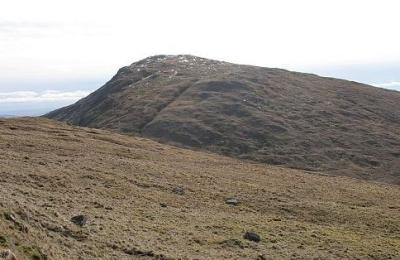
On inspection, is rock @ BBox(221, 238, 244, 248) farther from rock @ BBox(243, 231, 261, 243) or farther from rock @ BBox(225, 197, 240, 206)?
rock @ BBox(225, 197, 240, 206)

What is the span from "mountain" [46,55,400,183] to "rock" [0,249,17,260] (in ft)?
240

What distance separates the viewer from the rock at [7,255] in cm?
1920

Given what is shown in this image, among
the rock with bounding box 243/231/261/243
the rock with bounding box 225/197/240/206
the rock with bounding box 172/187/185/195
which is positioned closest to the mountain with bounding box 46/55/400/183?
the rock with bounding box 225/197/240/206

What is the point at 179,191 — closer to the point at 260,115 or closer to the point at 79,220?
the point at 79,220

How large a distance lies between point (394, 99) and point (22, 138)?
119835 mm

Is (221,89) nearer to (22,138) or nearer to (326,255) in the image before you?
(22,138)

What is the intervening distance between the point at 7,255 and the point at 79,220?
33.1 ft

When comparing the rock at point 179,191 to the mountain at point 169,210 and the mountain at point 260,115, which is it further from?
the mountain at point 260,115

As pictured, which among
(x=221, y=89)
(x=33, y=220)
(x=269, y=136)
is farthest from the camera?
(x=221, y=89)

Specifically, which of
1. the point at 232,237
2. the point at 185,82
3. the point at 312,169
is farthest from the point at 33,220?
the point at 185,82

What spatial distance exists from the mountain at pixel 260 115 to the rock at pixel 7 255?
73.1 metres

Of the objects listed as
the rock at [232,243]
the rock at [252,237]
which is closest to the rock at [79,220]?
the rock at [232,243]

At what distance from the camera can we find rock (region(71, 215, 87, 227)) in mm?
29203

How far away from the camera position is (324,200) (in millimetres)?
52656
